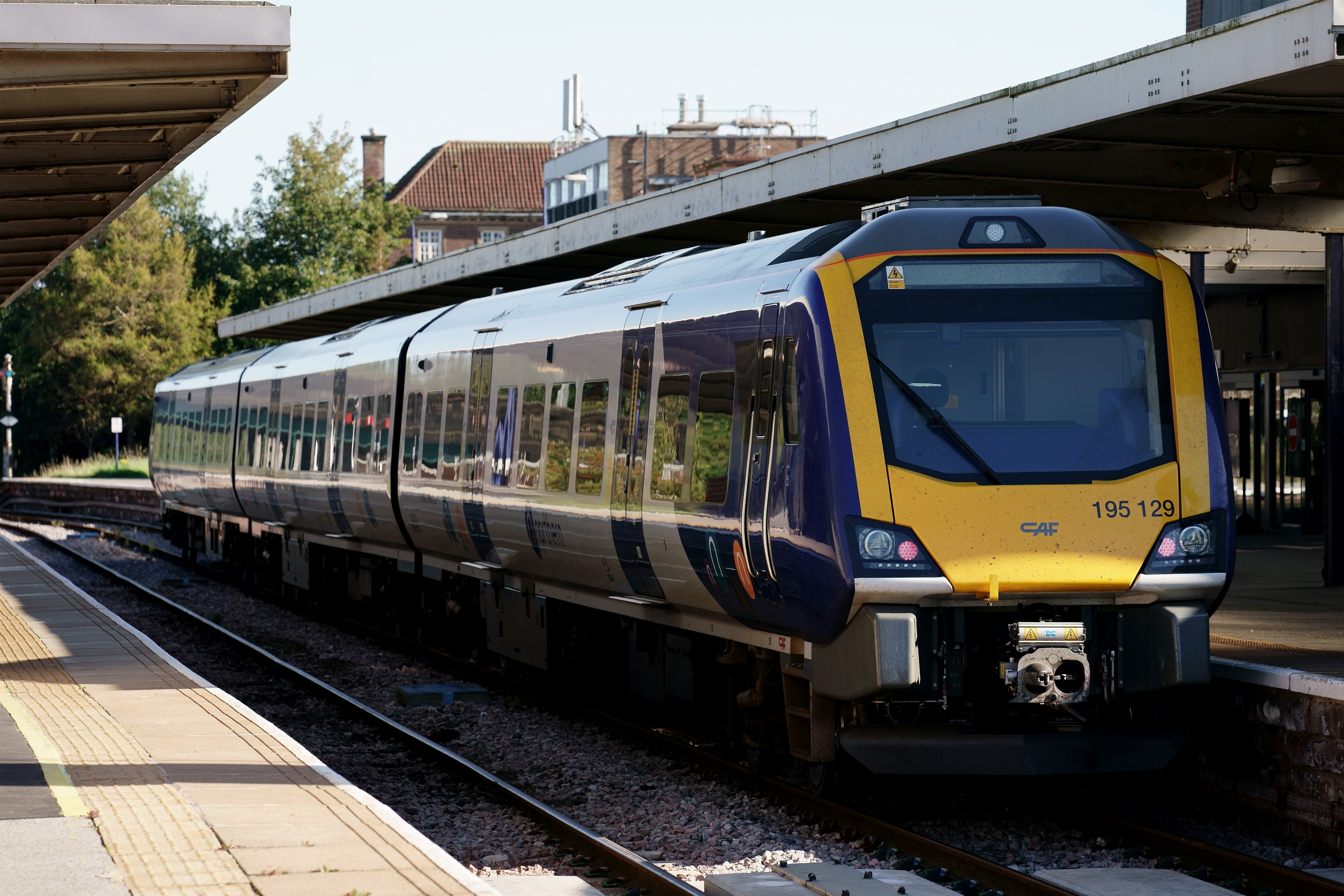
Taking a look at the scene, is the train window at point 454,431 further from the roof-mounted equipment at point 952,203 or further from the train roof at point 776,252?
the roof-mounted equipment at point 952,203

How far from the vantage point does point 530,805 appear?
9.57 m

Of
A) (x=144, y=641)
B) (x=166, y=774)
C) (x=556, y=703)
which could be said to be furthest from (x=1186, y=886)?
(x=144, y=641)

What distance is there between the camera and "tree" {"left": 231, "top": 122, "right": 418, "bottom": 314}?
7212 centimetres

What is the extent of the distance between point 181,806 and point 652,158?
58474 millimetres

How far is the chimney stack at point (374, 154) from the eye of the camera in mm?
87625

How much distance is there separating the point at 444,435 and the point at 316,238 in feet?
196

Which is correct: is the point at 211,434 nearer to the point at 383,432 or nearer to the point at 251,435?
the point at 251,435

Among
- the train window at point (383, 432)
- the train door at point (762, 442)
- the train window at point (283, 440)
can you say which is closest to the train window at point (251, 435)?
the train window at point (283, 440)

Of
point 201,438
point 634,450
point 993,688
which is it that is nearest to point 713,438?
point 634,450

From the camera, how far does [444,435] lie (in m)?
15.3

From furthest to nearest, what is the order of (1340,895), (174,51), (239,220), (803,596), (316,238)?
(239,220)
(316,238)
(174,51)
(803,596)
(1340,895)

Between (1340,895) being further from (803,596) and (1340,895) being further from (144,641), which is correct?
(144,641)

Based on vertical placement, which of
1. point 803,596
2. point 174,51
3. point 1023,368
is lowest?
point 803,596

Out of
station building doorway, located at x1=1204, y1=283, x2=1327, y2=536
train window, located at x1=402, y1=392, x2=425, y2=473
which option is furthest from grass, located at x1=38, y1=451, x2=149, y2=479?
train window, located at x1=402, y1=392, x2=425, y2=473
